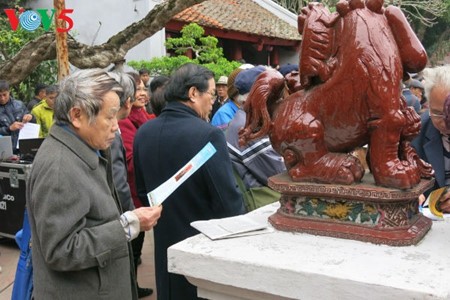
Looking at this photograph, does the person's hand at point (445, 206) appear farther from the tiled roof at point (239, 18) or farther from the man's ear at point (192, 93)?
the tiled roof at point (239, 18)

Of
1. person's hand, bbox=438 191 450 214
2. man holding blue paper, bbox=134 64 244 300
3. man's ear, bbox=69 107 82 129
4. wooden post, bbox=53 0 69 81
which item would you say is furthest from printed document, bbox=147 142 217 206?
wooden post, bbox=53 0 69 81

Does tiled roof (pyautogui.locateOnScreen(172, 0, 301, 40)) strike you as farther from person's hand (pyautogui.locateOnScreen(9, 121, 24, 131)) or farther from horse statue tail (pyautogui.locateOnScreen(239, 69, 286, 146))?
horse statue tail (pyautogui.locateOnScreen(239, 69, 286, 146))

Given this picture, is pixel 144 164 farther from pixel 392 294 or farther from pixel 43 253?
pixel 392 294

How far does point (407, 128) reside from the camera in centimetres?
143

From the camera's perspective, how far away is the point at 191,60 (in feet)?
26.0

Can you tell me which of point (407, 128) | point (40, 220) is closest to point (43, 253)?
point (40, 220)

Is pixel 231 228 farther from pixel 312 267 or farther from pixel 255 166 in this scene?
pixel 255 166

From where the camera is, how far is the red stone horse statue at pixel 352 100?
138cm

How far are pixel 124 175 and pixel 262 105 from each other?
158 centimetres

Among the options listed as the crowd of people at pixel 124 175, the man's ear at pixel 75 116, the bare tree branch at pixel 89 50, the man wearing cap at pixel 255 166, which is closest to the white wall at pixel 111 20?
the bare tree branch at pixel 89 50

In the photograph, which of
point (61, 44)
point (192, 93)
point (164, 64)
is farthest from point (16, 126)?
point (192, 93)

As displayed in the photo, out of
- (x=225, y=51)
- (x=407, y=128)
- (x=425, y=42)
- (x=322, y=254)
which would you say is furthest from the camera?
(x=425, y=42)

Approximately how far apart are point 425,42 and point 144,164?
23840mm

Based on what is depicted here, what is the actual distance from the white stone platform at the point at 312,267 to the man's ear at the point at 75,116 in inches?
22.6
